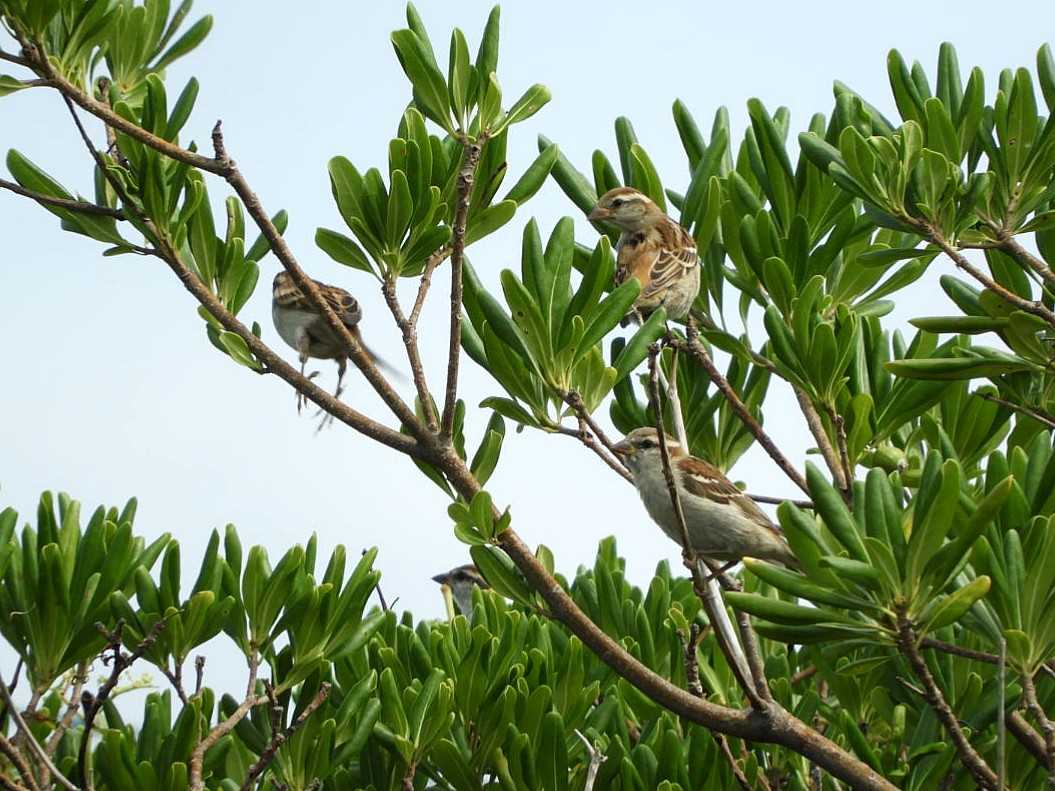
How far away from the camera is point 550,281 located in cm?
325

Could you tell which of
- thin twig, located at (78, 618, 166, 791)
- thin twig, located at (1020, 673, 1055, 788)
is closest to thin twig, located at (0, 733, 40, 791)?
thin twig, located at (78, 618, 166, 791)

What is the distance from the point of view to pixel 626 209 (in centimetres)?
500

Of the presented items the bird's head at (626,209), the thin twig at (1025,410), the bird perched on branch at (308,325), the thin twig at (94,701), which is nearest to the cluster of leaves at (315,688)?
the thin twig at (94,701)

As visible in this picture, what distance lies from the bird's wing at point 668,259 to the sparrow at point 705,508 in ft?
2.33

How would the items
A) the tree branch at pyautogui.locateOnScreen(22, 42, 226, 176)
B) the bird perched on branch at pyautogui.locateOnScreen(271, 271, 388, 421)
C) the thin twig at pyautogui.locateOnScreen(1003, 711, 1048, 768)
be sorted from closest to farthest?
the thin twig at pyautogui.locateOnScreen(1003, 711, 1048, 768)
the tree branch at pyautogui.locateOnScreen(22, 42, 226, 176)
the bird perched on branch at pyautogui.locateOnScreen(271, 271, 388, 421)

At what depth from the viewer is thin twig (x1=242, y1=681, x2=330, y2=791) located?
2996 mm

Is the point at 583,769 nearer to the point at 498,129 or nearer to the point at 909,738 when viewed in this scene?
the point at 909,738

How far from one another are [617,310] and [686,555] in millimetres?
708

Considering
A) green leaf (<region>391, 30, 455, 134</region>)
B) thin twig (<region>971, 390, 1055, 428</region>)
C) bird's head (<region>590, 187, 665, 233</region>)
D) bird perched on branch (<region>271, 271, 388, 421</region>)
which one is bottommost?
thin twig (<region>971, 390, 1055, 428</region>)

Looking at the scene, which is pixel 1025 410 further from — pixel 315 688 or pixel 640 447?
pixel 315 688

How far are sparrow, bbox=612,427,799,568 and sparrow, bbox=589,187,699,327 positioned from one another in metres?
0.56

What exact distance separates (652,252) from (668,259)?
0.73 m

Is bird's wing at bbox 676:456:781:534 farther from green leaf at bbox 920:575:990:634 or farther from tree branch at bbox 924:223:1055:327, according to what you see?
green leaf at bbox 920:575:990:634

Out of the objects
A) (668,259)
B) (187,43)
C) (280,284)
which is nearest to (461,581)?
(280,284)
